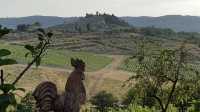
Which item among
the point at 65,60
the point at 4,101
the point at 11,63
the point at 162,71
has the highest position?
the point at 11,63

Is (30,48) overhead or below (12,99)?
overhead

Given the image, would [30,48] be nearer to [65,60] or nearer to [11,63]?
[11,63]

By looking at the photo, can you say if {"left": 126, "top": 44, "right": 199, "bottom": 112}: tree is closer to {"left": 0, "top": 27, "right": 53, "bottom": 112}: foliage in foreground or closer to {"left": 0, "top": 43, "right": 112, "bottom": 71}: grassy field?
{"left": 0, "top": 27, "right": 53, "bottom": 112}: foliage in foreground

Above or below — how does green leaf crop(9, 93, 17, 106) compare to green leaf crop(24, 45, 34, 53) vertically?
below

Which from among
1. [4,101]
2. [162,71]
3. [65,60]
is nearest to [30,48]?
[4,101]

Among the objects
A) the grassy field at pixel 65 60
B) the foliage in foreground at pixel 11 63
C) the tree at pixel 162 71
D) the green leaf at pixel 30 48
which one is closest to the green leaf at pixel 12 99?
the foliage in foreground at pixel 11 63

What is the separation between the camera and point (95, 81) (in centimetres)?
7531

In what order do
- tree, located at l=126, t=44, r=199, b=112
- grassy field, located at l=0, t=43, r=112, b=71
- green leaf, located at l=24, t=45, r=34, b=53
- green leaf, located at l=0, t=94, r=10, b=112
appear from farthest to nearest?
grassy field, located at l=0, t=43, r=112, b=71 < tree, located at l=126, t=44, r=199, b=112 < green leaf, located at l=24, t=45, r=34, b=53 < green leaf, located at l=0, t=94, r=10, b=112

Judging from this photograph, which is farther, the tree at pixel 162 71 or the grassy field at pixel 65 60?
the grassy field at pixel 65 60

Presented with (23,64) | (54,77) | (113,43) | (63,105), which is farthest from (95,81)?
(63,105)

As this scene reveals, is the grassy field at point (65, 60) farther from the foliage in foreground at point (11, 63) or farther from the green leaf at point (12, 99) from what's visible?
the green leaf at point (12, 99)

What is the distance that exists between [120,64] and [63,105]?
94.3 m

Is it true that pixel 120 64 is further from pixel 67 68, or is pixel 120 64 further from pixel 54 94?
pixel 54 94

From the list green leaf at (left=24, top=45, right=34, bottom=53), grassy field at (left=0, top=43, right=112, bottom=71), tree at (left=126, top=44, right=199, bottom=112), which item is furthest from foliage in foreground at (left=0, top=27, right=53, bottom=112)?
grassy field at (left=0, top=43, right=112, bottom=71)
